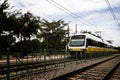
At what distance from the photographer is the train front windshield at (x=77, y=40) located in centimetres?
3359

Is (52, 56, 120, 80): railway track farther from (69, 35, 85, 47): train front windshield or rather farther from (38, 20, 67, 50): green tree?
(38, 20, 67, 50): green tree

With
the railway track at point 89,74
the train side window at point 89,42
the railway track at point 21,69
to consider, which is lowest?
the railway track at point 89,74

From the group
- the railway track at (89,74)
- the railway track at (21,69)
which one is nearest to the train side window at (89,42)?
the railway track at (89,74)

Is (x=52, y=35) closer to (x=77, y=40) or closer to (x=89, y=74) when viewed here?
(x=77, y=40)

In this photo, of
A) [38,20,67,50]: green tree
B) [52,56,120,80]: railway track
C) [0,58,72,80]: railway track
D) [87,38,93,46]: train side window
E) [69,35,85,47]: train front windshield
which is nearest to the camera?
[0,58,72,80]: railway track

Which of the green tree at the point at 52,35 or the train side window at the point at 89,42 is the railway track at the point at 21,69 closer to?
the train side window at the point at 89,42

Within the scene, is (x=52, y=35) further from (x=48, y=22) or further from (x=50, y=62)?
(x=50, y=62)

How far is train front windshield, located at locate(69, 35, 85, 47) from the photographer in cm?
3359

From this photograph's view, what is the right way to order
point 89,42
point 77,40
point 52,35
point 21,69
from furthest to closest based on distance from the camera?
point 52,35 → point 89,42 → point 77,40 → point 21,69

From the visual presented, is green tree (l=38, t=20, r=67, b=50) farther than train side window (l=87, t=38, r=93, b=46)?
Yes

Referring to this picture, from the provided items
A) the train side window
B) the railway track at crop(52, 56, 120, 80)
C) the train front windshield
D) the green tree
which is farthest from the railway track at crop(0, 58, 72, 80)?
the green tree

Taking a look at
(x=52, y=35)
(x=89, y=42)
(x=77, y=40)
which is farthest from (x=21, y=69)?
(x=52, y=35)

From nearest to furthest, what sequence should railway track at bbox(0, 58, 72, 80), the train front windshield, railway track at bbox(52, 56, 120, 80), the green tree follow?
railway track at bbox(0, 58, 72, 80) < railway track at bbox(52, 56, 120, 80) < the train front windshield < the green tree

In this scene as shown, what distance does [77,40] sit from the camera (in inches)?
1341
